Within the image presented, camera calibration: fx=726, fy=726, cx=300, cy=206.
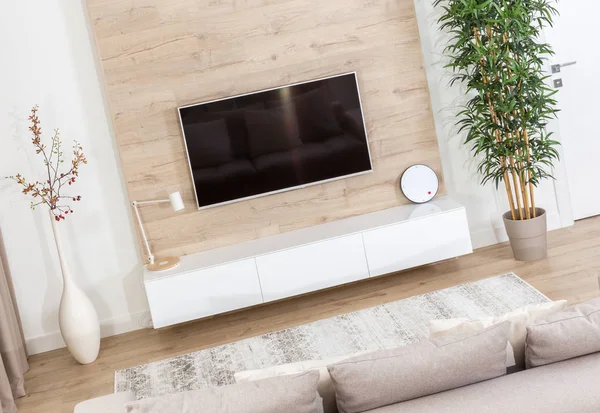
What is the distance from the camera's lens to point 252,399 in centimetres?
222

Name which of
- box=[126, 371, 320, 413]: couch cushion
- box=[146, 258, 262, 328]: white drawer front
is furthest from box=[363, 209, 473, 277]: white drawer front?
box=[126, 371, 320, 413]: couch cushion

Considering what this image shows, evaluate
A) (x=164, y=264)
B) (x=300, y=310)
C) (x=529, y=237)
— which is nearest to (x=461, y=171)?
(x=529, y=237)

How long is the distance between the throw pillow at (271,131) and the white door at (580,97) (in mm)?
1922

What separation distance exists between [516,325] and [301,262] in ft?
7.33

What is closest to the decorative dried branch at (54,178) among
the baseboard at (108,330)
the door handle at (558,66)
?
the baseboard at (108,330)

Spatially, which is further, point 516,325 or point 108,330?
point 108,330

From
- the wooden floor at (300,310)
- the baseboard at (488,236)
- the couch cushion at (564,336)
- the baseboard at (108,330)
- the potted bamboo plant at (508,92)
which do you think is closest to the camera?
the couch cushion at (564,336)

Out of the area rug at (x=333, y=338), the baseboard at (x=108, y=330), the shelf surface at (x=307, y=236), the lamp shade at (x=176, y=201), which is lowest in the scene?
the area rug at (x=333, y=338)

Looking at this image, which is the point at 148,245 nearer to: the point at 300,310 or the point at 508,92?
the point at 300,310

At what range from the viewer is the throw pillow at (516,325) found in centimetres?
248

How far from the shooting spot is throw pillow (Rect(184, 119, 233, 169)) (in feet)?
15.4

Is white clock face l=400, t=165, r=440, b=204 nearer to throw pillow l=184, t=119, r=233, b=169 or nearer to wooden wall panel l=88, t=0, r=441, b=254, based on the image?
wooden wall panel l=88, t=0, r=441, b=254

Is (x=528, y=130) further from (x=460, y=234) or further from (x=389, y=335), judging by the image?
(x=389, y=335)

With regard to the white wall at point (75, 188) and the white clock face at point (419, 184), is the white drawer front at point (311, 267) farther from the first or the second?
the white wall at point (75, 188)
